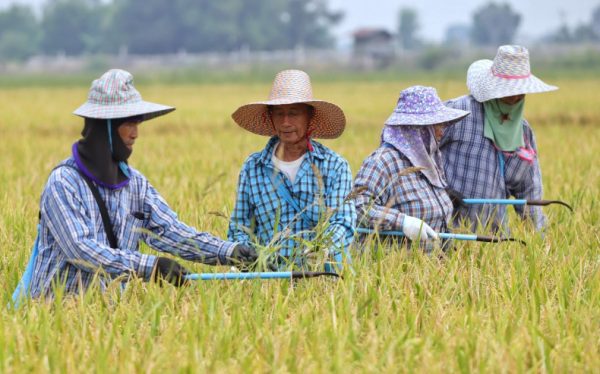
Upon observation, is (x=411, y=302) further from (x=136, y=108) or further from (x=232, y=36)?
(x=232, y=36)

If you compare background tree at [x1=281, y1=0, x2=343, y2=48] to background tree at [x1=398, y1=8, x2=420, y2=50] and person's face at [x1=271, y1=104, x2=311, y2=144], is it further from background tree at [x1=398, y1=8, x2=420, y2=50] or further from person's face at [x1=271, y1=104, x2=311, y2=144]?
person's face at [x1=271, y1=104, x2=311, y2=144]

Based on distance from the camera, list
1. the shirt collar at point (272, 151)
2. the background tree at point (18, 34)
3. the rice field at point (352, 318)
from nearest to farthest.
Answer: the rice field at point (352, 318) → the shirt collar at point (272, 151) → the background tree at point (18, 34)

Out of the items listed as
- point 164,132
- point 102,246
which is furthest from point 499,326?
point 164,132

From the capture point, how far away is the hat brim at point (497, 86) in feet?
15.4

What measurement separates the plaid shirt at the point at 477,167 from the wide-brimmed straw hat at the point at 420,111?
0.69m

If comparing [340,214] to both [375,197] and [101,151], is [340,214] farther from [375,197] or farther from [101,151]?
[101,151]

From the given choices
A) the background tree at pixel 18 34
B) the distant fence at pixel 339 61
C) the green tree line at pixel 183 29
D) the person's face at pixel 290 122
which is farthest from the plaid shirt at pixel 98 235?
the background tree at pixel 18 34

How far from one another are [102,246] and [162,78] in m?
35.9

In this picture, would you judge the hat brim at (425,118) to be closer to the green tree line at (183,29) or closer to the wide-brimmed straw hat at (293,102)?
the wide-brimmed straw hat at (293,102)

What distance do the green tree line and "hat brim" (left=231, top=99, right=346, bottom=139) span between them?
6659cm

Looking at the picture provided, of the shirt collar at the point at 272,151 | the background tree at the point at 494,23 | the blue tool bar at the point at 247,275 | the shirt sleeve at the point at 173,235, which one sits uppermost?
the background tree at the point at 494,23

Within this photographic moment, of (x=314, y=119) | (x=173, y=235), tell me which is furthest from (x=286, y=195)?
(x=173, y=235)

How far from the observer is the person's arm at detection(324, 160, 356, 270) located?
3561mm

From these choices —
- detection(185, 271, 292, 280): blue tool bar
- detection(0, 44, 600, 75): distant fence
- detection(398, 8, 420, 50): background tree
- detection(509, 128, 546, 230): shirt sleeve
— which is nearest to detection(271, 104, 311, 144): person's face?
detection(185, 271, 292, 280): blue tool bar
